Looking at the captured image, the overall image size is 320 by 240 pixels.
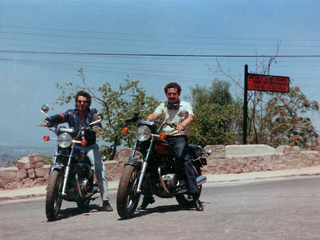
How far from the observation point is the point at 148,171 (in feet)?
18.0

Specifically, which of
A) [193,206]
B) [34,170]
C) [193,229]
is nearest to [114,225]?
[193,229]

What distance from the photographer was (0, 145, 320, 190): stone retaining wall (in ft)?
32.1

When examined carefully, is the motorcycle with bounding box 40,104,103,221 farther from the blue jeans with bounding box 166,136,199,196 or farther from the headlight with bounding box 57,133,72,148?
the blue jeans with bounding box 166,136,199,196

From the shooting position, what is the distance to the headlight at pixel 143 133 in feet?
17.2

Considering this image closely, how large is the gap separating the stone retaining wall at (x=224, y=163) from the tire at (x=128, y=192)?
5.42m

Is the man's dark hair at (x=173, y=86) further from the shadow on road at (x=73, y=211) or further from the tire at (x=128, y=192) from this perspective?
the shadow on road at (x=73, y=211)

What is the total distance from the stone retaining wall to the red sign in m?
4.41

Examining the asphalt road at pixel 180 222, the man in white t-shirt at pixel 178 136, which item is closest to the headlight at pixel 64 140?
the asphalt road at pixel 180 222

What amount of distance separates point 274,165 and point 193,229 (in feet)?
36.6

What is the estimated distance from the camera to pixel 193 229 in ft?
14.6

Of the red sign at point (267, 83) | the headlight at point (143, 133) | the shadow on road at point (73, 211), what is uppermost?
the red sign at point (267, 83)

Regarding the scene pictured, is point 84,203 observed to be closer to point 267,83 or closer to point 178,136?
point 178,136

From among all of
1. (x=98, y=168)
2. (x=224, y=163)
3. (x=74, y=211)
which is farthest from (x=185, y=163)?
(x=224, y=163)

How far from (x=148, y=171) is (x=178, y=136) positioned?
78cm
